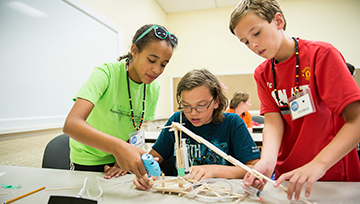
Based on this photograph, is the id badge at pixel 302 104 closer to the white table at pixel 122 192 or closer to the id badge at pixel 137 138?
the white table at pixel 122 192

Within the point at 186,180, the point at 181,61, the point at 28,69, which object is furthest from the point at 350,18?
the point at 28,69

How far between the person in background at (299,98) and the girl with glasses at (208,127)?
17 centimetres

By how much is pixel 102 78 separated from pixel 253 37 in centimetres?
82

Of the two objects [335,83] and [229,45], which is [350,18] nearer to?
[229,45]

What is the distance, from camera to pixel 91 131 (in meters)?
0.84

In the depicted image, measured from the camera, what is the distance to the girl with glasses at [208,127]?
1.18m

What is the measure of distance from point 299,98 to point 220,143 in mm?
510

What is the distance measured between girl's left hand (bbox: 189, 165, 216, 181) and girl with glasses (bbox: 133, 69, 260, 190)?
0.41ft

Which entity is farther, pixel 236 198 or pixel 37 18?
pixel 37 18

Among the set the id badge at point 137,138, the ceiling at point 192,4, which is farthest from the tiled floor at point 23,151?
the ceiling at point 192,4

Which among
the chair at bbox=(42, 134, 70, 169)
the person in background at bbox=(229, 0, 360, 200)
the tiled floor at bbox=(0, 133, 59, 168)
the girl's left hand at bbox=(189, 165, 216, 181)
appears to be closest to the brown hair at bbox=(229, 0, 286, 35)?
the person in background at bbox=(229, 0, 360, 200)

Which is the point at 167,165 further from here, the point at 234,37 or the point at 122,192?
the point at 234,37

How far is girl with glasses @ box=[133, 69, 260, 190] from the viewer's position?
1.18 m

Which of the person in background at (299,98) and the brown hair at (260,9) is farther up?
the brown hair at (260,9)
